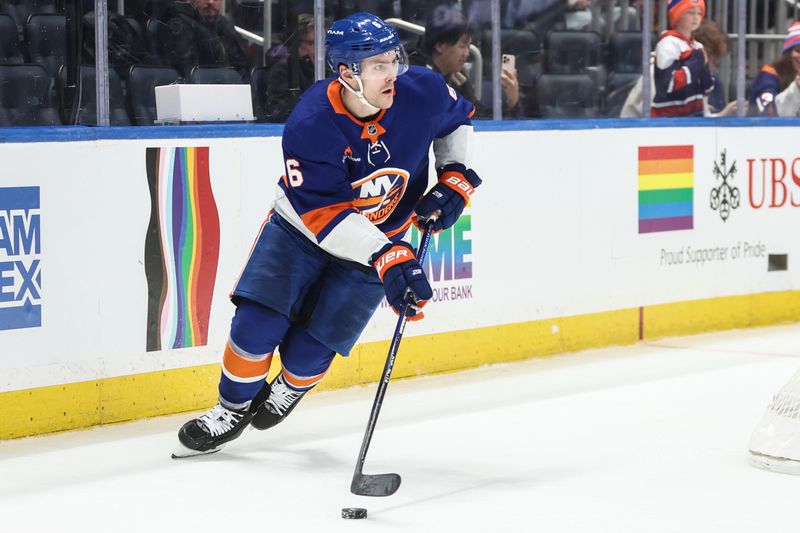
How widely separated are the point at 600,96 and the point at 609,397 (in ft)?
5.35

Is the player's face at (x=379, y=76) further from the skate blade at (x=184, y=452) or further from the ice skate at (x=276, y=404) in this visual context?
the skate blade at (x=184, y=452)

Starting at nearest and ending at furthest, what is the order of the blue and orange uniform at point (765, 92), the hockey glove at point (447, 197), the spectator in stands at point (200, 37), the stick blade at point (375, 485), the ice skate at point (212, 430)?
the stick blade at point (375, 485)
the hockey glove at point (447, 197)
the ice skate at point (212, 430)
the spectator in stands at point (200, 37)
the blue and orange uniform at point (765, 92)

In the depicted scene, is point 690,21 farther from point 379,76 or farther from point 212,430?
point 212,430

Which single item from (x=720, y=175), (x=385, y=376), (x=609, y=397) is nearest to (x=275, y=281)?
(x=385, y=376)

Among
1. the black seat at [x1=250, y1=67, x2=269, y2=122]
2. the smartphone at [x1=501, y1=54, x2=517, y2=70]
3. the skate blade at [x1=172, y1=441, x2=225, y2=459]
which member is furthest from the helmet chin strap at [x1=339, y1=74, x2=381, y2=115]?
the smartphone at [x1=501, y1=54, x2=517, y2=70]

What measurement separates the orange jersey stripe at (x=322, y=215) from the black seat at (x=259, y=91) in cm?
142

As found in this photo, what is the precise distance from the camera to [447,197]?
3525mm

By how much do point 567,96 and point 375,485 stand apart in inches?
110

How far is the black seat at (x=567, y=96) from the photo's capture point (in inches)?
217

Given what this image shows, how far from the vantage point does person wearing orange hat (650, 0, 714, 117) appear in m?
5.95

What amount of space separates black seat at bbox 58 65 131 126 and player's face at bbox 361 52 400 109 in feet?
3.99

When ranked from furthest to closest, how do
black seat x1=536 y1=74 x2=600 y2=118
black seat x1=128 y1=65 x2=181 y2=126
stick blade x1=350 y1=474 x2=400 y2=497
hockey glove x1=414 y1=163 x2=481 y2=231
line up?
black seat x1=536 y1=74 x2=600 y2=118 < black seat x1=128 y1=65 x2=181 y2=126 < hockey glove x1=414 y1=163 x2=481 y2=231 < stick blade x1=350 y1=474 x2=400 y2=497

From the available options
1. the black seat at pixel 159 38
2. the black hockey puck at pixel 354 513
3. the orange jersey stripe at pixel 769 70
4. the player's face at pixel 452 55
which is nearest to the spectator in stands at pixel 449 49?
the player's face at pixel 452 55

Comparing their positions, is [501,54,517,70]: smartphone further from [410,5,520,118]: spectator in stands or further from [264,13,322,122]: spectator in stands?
[264,13,322,122]: spectator in stands
